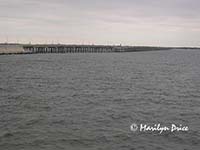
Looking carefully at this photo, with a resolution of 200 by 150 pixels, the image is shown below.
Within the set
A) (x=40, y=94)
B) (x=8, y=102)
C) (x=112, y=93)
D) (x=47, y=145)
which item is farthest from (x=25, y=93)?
(x=47, y=145)

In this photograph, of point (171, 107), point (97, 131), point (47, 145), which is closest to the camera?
point (47, 145)

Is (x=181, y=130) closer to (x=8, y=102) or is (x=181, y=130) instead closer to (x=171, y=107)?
(x=171, y=107)

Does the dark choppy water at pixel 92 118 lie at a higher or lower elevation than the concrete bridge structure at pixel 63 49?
lower

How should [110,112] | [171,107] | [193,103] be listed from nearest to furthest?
[110,112] → [171,107] → [193,103]

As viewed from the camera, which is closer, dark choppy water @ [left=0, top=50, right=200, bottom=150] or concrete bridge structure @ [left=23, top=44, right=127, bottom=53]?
dark choppy water @ [left=0, top=50, right=200, bottom=150]

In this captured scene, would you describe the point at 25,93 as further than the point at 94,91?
No

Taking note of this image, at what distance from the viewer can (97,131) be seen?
624 inches

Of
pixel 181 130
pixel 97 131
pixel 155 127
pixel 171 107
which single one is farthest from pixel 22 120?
pixel 171 107

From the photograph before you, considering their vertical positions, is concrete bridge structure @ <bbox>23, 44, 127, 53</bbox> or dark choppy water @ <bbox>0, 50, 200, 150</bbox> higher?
concrete bridge structure @ <bbox>23, 44, 127, 53</bbox>

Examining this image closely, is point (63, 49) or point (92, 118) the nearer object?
point (92, 118)

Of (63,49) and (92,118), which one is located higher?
(63,49)

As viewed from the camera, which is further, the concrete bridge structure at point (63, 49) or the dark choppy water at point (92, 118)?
the concrete bridge structure at point (63, 49)

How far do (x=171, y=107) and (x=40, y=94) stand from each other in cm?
979

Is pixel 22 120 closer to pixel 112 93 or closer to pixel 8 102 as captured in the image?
pixel 8 102
